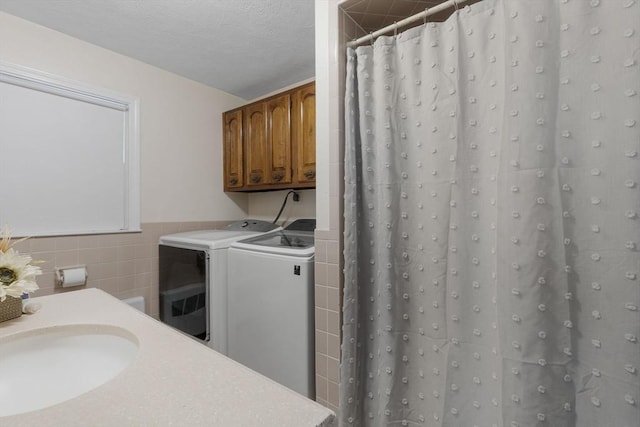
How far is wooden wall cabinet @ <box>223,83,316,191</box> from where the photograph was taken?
2.01 metres

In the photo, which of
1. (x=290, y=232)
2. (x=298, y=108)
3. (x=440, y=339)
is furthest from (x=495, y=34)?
(x=290, y=232)

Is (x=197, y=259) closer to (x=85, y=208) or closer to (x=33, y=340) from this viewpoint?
(x=85, y=208)

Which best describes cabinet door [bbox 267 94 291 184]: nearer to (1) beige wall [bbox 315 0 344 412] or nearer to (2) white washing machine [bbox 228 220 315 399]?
(2) white washing machine [bbox 228 220 315 399]

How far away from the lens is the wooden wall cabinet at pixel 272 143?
201 cm

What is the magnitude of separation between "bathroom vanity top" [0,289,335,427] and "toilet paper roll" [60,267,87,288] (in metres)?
1.54

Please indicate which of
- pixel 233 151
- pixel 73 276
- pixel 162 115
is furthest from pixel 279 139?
pixel 73 276

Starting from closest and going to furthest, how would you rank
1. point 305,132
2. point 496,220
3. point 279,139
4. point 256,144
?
point 496,220, point 305,132, point 279,139, point 256,144

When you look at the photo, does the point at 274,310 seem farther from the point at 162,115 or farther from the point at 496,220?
the point at 162,115

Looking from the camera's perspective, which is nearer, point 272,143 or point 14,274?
point 14,274

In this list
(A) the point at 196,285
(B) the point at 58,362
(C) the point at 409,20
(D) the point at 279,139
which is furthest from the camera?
(D) the point at 279,139

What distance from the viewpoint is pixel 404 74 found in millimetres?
1129

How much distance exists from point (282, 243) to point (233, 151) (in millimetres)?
1183

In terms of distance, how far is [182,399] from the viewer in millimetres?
466

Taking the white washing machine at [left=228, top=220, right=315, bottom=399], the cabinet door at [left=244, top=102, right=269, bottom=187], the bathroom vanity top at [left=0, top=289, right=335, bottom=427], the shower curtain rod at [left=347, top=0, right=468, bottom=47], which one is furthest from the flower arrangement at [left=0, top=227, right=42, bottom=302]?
the cabinet door at [left=244, top=102, right=269, bottom=187]
